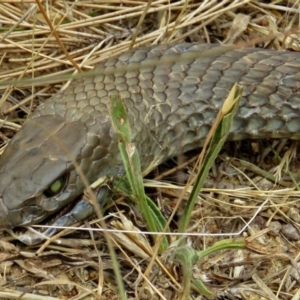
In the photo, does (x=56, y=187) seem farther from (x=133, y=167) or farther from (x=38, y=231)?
(x=133, y=167)

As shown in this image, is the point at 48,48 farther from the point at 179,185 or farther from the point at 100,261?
the point at 100,261

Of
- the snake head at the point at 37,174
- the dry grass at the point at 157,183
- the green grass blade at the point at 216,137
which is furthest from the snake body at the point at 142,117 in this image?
the green grass blade at the point at 216,137

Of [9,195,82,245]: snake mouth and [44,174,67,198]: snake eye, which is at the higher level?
[44,174,67,198]: snake eye

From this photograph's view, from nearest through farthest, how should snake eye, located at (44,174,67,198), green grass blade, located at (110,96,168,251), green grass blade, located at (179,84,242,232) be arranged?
green grass blade, located at (179,84,242,232)
green grass blade, located at (110,96,168,251)
snake eye, located at (44,174,67,198)

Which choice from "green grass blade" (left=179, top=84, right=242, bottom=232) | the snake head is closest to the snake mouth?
the snake head

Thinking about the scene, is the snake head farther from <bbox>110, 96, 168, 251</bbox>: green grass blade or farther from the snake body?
<bbox>110, 96, 168, 251</bbox>: green grass blade

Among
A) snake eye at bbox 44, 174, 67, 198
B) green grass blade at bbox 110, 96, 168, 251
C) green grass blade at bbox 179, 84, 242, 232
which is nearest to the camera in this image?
green grass blade at bbox 179, 84, 242, 232

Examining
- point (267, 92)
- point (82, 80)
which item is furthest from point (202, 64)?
point (82, 80)
